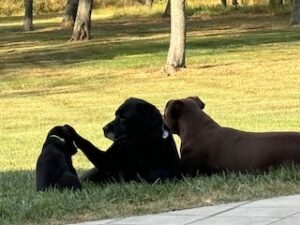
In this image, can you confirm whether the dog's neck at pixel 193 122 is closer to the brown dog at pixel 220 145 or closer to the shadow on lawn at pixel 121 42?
the brown dog at pixel 220 145

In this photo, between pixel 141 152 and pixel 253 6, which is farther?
pixel 253 6

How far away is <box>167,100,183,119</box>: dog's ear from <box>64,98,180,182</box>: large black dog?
0.53 metres

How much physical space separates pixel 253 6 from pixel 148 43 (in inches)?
1207

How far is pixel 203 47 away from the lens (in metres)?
36.6

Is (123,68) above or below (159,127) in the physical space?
below

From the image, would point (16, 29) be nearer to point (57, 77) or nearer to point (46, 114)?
point (57, 77)

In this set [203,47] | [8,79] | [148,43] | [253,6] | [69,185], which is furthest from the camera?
[253,6]

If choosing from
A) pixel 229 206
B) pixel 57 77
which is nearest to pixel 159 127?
pixel 229 206

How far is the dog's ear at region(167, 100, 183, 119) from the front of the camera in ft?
28.1

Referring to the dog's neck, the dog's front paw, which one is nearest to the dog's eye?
the dog's front paw

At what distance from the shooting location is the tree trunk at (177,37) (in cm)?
2800

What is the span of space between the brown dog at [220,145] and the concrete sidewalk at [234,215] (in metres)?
Result: 1.24

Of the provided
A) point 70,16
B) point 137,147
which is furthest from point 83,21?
point 137,147

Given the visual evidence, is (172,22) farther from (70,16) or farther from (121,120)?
(70,16)
